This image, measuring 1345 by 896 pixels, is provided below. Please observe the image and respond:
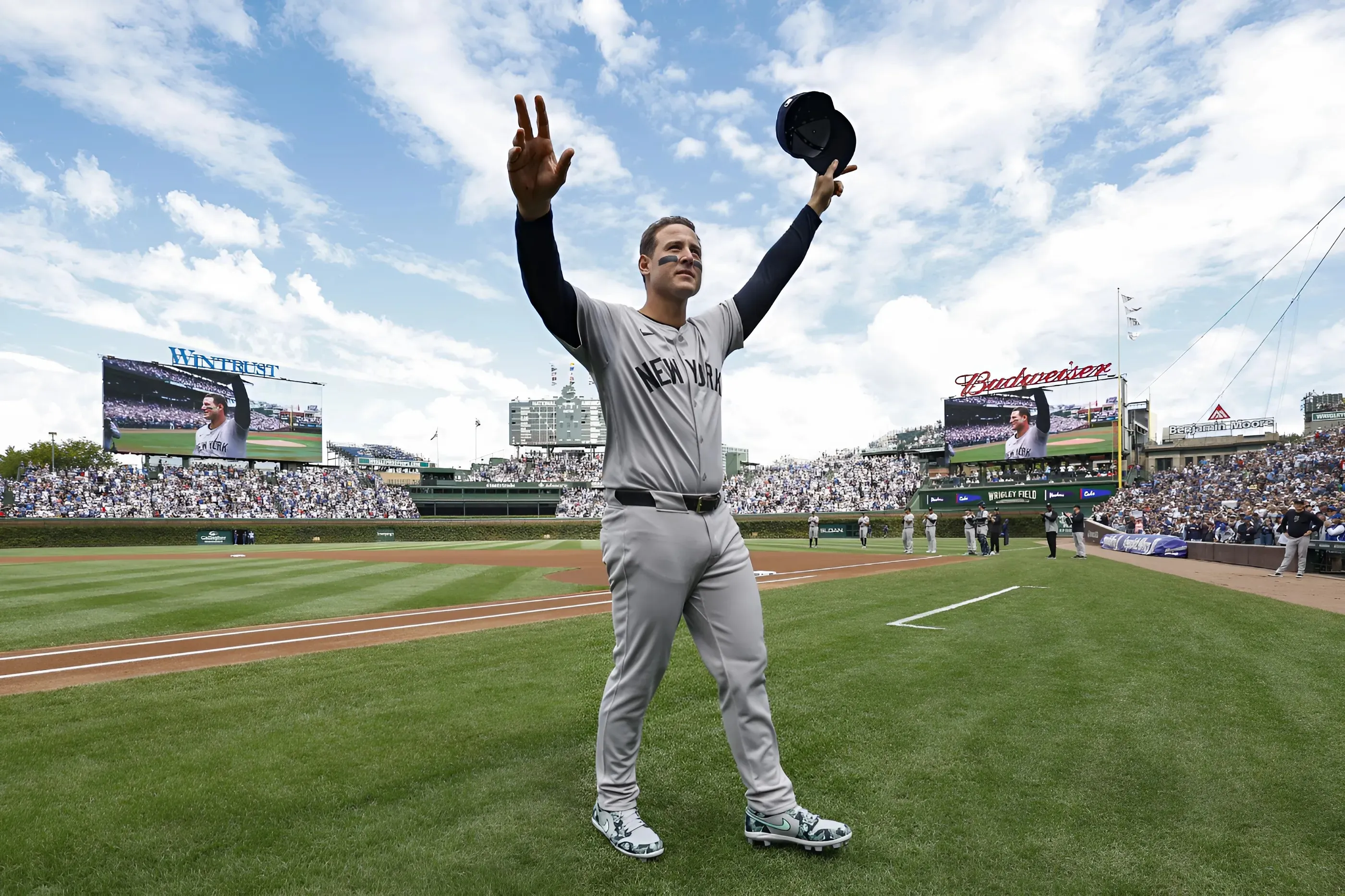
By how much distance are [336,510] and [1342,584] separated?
5641 centimetres

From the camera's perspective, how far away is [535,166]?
7.16 ft

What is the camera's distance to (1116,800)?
2.79 meters

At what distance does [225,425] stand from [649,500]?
2407 inches

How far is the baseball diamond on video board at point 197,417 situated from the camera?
48.6 meters

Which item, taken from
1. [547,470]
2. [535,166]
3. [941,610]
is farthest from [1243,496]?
[547,470]

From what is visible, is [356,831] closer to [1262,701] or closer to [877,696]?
[877,696]

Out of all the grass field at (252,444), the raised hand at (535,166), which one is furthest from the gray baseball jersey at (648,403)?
the grass field at (252,444)

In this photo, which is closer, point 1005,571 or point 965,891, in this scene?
point 965,891

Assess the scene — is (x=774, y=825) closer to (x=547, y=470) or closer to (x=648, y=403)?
(x=648, y=403)

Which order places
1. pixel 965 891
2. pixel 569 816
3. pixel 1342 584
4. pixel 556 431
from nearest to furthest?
pixel 965 891, pixel 569 816, pixel 1342 584, pixel 556 431

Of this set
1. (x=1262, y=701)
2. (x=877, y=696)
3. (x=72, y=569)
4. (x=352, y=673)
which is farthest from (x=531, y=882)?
Result: (x=72, y=569)

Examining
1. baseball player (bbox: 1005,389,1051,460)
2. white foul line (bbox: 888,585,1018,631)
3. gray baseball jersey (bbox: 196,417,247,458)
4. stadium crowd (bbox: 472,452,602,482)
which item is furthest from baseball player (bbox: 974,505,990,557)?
gray baseball jersey (bbox: 196,417,247,458)

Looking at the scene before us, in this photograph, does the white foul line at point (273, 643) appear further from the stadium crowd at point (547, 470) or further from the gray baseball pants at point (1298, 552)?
the stadium crowd at point (547, 470)

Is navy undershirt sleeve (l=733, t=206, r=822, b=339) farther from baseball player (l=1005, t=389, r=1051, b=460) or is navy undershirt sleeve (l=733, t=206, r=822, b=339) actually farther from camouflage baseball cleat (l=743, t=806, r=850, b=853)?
baseball player (l=1005, t=389, r=1051, b=460)
